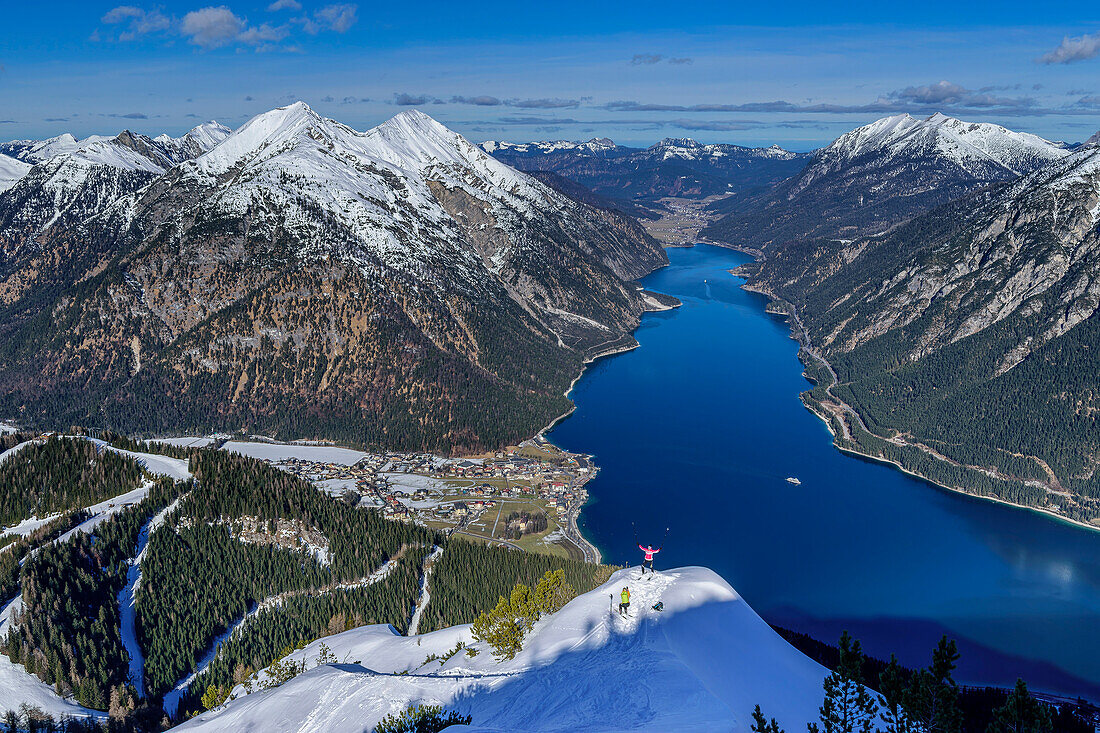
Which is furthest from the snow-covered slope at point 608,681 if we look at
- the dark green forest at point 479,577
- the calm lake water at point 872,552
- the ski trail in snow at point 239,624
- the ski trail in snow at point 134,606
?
the calm lake water at point 872,552

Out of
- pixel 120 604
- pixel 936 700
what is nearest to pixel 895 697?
pixel 936 700

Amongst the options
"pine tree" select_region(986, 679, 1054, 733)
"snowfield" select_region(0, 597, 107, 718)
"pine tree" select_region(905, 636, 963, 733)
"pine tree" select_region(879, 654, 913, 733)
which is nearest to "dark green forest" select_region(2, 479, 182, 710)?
"snowfield" select_region(0, 597, 107, 718)

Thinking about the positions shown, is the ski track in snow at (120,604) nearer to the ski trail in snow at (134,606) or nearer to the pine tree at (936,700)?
the ski trail in snow at (134,606)

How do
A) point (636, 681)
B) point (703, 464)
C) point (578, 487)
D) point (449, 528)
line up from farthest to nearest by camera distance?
point (703, 464), point (578, 487), point (449, 528), point (636, 681)

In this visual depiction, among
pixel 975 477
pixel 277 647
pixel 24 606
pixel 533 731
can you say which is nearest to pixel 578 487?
pixel 277 647

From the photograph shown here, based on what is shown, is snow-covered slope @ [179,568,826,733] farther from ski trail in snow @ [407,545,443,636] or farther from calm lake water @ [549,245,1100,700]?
calm lake water @ [549,245,1100,700]

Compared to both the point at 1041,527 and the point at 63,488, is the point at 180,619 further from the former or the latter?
the point at 1041,527
